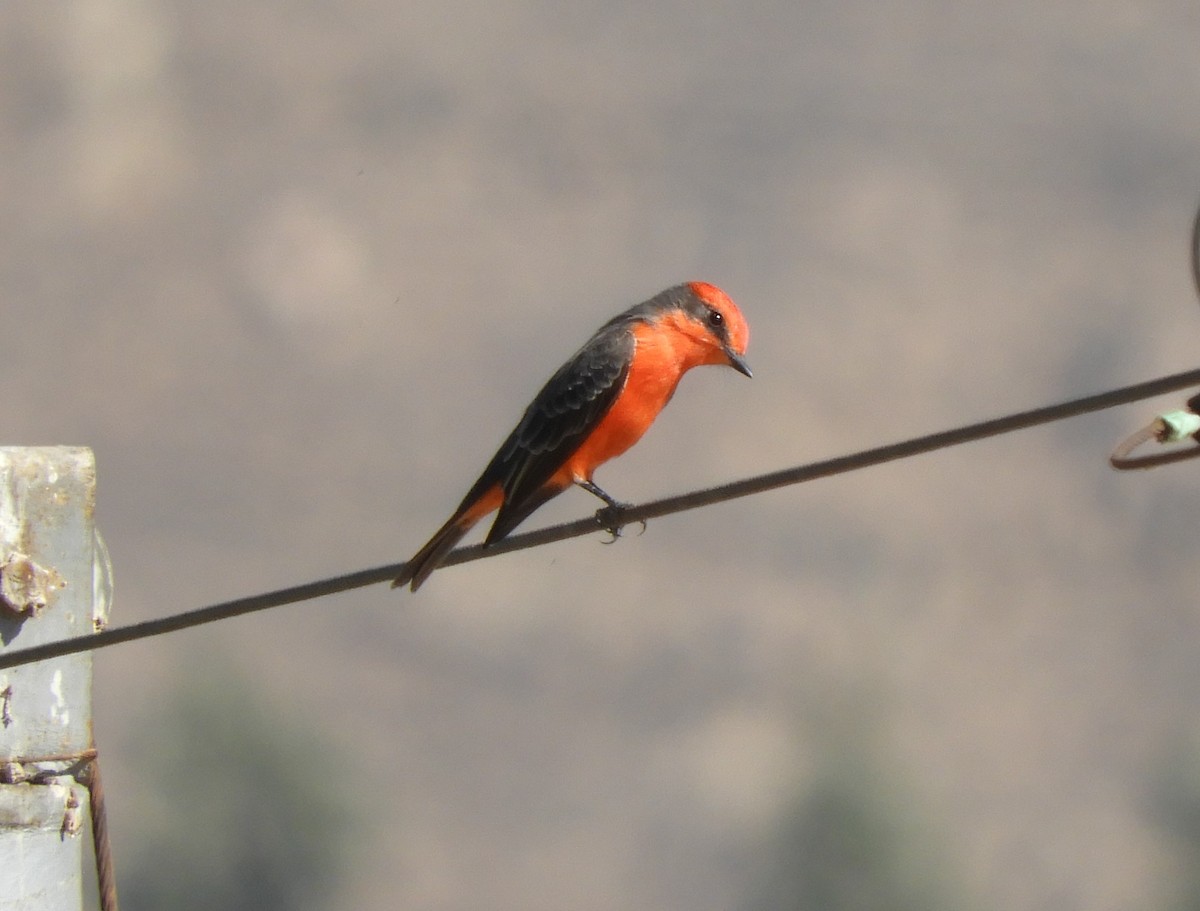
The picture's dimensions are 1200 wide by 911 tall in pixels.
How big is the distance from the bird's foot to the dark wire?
0.02 metres

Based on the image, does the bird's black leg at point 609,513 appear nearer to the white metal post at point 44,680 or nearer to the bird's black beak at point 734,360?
the bird's black beak at point 734,360

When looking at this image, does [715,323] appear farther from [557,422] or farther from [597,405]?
[557,422]

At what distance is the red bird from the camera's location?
6.31 m

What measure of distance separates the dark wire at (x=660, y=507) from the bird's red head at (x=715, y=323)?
188cm

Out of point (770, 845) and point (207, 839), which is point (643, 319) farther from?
point (770, 845)

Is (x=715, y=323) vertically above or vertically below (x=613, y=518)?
above

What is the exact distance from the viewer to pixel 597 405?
6566 mm

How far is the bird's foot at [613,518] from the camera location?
5.16 metres

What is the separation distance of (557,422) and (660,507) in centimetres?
215

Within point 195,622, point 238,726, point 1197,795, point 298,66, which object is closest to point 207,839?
point 238,726

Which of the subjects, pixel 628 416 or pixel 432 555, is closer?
pixel 432 555

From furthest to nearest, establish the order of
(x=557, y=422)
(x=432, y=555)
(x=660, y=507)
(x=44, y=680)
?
(x=557, y=422), (x=432, y=555), (x=44, y=680), (x=660, y=507)

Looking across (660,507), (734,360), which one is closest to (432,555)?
(660,507)

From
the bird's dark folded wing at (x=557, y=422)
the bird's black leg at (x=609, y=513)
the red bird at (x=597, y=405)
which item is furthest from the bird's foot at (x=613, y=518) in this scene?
the bird's dark folded wing at (x=557, y=422)
